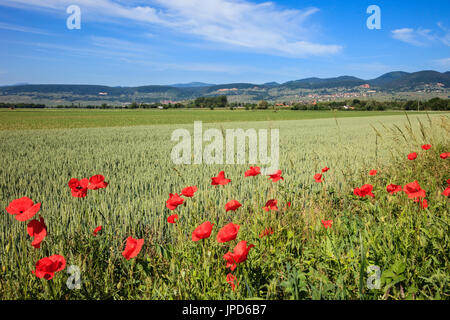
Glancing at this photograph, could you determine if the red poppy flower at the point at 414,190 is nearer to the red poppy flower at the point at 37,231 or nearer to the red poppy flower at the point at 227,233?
the red poppy flower at the point at 227,233

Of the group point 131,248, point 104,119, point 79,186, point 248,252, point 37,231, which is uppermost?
point 104,119

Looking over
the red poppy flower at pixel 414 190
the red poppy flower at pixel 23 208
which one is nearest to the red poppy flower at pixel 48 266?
the red poppy flower at pixel 23 208


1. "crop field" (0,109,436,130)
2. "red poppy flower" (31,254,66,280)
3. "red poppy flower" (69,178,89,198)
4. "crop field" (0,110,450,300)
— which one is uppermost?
"crop field" (0,109,436,130)

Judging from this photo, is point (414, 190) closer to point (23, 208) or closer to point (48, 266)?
point (48, 266)

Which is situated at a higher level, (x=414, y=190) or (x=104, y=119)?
(x=104, y=119)

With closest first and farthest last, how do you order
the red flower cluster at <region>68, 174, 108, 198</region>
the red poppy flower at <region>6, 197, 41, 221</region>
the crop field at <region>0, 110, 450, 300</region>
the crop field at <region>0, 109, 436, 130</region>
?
1. the red poppy flower at <region>6, 197, 41, 221</region>
2. the crop field at <region>0, 110, 450, 300</region>
3. the red flower cluster at <region>68, 174, 108, 198</region>
4. the crop field at <region>0, 109, 436, 130</region>

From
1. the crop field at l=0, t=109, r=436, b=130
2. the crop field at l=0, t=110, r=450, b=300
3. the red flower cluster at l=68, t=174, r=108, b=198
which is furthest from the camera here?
the crop field at l=0, t=109, r=436, b=130

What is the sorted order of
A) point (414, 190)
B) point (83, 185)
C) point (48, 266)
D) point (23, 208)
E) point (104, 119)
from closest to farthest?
point (48, 266)
point (23, 208)
point (83, 185)
point (414, 190)
point (104, 119)

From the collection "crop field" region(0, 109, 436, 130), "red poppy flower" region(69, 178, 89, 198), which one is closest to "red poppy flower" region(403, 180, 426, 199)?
"red poppy flower" region(69, 178, 89, 198)

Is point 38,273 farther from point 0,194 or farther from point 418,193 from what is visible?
point 0,194

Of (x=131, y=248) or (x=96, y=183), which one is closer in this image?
(x=131, y=248)

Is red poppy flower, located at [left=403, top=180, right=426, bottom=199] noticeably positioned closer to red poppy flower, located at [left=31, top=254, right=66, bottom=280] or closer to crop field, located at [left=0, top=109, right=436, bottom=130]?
red poppy flower, located at [left=31, top=254, right=66, bottom=280]

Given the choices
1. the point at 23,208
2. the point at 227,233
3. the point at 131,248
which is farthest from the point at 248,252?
the point at 23,208
